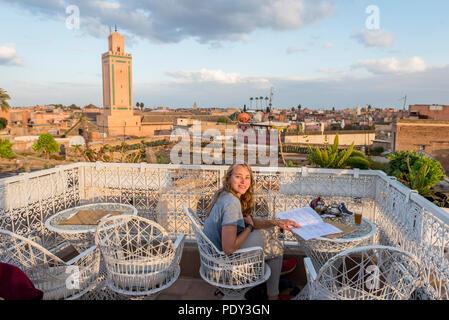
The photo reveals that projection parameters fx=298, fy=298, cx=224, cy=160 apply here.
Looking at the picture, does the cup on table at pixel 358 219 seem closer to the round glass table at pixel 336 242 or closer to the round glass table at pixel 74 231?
the round glass table at pixel 336 242

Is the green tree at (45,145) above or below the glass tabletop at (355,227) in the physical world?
below

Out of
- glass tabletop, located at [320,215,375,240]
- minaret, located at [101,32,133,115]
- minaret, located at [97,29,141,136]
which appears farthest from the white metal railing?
minaret, located at [101,32,133,115]

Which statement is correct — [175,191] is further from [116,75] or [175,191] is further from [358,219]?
[116,75]

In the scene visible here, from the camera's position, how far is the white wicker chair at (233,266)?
2033mm

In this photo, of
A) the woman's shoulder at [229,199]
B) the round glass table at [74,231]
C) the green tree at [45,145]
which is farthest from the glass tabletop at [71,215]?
the green tree at [45,145]

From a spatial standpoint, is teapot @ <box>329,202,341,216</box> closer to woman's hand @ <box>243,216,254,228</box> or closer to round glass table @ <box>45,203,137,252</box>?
woman's hand @ <box>243,216,254,228</box>

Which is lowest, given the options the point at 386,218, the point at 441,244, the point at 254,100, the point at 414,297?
the point at 414,297

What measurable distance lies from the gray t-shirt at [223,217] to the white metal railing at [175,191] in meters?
1.60

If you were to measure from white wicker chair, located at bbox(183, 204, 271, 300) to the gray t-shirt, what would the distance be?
0.09 meters
